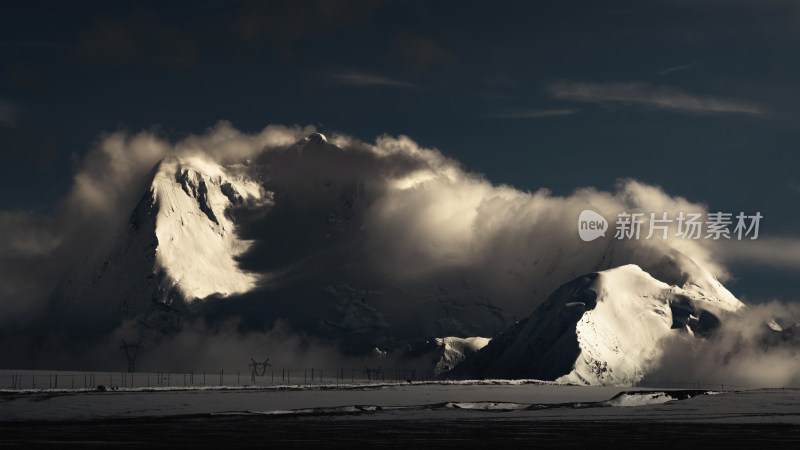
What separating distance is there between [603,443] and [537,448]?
18.0 metres

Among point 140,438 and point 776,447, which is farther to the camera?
point 140,438

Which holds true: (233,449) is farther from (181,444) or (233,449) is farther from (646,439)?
(646,439)

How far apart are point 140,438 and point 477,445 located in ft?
186

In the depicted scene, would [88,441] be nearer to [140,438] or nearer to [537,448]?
[140,438]

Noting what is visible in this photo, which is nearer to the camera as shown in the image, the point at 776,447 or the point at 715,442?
the point at 776,447

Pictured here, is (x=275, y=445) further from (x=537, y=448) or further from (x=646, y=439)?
(x=646, y=439)

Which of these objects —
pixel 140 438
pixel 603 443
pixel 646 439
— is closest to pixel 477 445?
pixel 603 443

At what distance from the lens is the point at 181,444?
183 meters

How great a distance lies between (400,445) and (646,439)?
43.9m

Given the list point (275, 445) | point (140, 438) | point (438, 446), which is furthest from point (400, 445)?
point (140, 438)

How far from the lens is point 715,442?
188m

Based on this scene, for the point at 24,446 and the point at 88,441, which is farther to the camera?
the point at 88,441

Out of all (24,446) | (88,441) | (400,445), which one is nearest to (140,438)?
(88,441)

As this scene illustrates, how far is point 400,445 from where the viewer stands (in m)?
180
